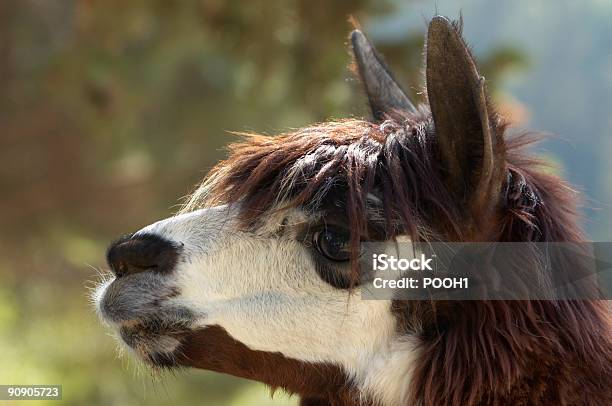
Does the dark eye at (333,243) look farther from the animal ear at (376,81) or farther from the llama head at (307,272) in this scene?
the animal ear at (376,81)

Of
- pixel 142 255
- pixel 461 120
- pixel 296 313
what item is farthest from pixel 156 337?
pixel 461 120

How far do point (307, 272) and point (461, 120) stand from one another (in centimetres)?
52

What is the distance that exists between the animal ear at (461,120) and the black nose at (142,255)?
0.71 m

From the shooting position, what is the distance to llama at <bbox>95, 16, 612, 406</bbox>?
209 cm

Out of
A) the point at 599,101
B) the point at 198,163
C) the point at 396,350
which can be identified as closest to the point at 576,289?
the point at 396,350

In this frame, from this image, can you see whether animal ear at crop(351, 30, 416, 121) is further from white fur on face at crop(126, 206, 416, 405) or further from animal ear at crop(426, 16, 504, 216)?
white fur on face at crop(126, 206, 416, 405)

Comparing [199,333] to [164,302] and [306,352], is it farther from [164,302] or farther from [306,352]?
[306,352]

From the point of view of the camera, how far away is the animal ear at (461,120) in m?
1.99

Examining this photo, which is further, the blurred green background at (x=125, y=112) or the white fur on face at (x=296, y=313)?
the blurred green background at (x=125, y=112)

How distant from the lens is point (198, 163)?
955 cm

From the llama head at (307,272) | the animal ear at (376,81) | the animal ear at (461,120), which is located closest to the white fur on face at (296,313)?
the llama head at (307,272)

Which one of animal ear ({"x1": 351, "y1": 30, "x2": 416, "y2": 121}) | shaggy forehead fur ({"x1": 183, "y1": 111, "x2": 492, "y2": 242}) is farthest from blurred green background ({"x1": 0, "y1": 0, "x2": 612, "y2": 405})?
shaggy forehead fur ({"x1": 183, "y1": 111, "x2": 492, "y2": 242})

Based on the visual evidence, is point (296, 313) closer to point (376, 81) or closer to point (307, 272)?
point (307, 272)

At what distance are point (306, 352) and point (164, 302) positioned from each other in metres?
0.37
